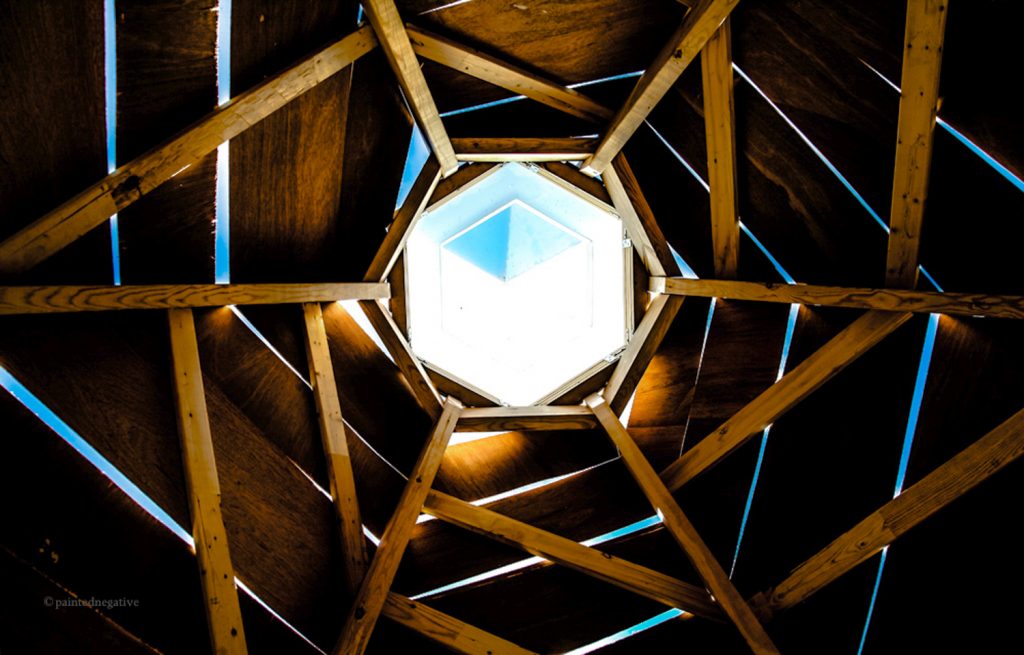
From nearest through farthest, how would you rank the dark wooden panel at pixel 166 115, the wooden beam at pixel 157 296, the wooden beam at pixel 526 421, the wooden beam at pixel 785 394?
the wooden beam at pixel 157 296 < the dark wooden panel at pixel 166 115 < the wooden beam at pixel 785 394 < the wooden beam at pixel 526 421

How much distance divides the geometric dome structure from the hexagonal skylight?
18.2 inches

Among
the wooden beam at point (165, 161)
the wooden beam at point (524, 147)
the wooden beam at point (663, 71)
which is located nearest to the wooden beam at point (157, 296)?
the wooden beam at point (165, 161)

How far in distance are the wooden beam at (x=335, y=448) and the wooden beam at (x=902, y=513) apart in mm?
2348

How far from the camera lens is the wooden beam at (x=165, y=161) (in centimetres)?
225

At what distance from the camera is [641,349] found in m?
4.59

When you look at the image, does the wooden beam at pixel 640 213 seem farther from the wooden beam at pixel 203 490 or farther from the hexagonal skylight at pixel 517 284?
the wooden beam at pixel 203 490

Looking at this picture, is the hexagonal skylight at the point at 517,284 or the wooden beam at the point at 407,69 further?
the hexagonal skylight at the point at 517,284

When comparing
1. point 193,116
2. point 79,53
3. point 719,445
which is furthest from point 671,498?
point 79,53

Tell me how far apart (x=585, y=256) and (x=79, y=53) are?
4866 mm

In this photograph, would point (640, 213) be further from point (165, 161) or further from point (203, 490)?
point (203, 490)

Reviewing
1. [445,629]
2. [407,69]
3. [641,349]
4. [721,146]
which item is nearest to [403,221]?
[407,69]

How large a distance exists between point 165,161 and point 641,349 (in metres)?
3.31

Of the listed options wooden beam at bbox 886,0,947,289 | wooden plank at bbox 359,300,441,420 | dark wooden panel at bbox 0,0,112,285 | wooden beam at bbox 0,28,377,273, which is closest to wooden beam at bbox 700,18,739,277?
wooden beam at bbox 886,0,947,289

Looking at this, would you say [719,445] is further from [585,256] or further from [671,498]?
[585,256]
